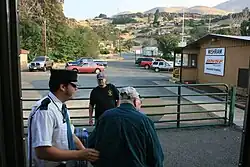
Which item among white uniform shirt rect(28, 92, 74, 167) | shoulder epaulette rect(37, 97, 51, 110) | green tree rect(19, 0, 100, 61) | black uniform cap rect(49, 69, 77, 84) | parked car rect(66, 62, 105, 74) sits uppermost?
green tree rect(19, 0, 100, 61)

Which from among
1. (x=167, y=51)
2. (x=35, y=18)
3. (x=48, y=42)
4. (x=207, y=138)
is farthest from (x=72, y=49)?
(x=207, y=138)

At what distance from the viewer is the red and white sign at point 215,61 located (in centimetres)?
1664

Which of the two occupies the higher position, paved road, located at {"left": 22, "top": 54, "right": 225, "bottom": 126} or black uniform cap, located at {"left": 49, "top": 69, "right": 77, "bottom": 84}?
black uniform cap, located at {"left": 49, "top": 69, "right": 77, "bottom": 84}

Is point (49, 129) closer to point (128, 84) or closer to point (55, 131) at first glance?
point (55, 131)

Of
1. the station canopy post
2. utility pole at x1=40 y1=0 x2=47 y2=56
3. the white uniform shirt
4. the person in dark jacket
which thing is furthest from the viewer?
utility pole at x1=40 y1=0 x2=47 y2=56

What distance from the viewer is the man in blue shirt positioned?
183 cm

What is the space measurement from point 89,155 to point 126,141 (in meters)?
0.27

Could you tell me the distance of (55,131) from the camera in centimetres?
181

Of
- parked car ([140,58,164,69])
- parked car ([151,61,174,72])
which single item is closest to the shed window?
parked car ([151,61,174,72])

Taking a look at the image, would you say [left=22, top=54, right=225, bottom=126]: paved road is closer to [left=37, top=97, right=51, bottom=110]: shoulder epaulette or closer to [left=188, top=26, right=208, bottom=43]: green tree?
[left=37, top=97, right=51, bottom=110]: shoulder epaulette

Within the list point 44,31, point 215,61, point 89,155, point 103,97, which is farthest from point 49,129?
point 44,31

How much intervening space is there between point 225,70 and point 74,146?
15.8 meters

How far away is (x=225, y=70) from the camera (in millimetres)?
16312

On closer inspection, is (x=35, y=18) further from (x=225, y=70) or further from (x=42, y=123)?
(x=42, y=123)
